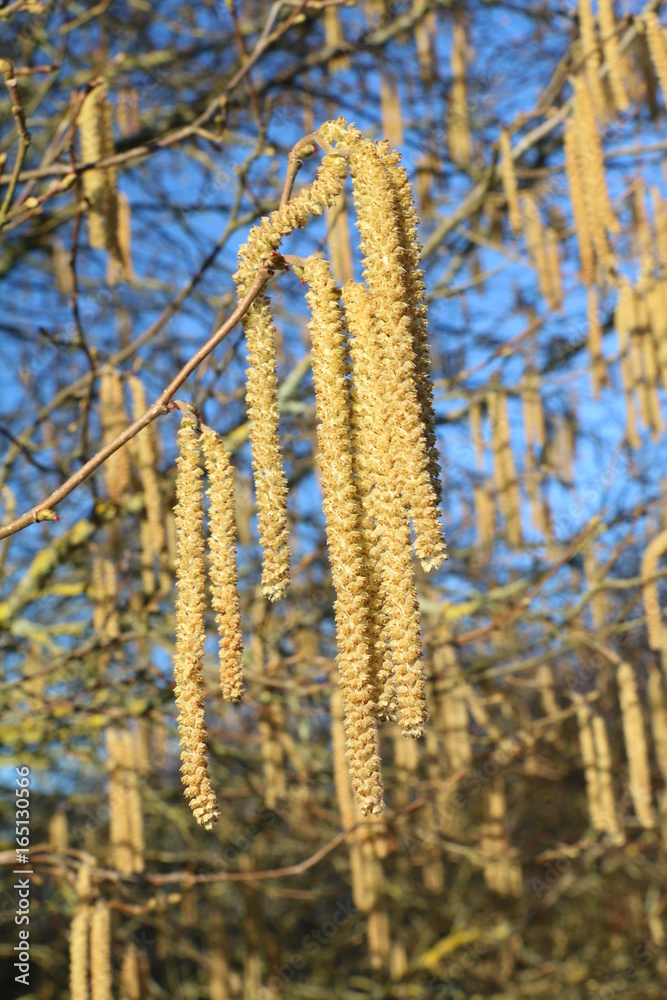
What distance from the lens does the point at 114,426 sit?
277cm

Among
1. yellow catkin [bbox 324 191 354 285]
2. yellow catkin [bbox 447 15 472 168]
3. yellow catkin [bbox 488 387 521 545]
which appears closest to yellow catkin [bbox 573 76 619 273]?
yellow catkin [bbox 324 191 354 285]

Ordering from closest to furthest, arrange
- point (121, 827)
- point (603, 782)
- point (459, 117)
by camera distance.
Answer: point (121, 827), point (603, 782), point (459, 117)

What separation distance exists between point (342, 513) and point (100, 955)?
1478mm

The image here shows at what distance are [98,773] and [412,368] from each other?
14.7 feet

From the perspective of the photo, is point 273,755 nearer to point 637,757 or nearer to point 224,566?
point 637,757

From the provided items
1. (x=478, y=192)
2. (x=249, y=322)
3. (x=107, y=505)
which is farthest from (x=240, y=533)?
(x=249, y=322)

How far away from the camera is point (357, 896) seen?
10.4 ft

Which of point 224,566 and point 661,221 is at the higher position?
point 661,221

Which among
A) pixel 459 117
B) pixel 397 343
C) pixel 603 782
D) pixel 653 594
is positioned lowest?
pixel 603 782

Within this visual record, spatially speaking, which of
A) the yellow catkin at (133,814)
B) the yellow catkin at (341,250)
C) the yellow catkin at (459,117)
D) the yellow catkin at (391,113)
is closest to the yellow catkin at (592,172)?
the yellow catkin at (341,250)

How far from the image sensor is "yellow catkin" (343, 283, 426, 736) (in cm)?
98

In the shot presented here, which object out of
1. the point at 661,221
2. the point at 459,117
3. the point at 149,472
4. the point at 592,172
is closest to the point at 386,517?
the point at 149,472

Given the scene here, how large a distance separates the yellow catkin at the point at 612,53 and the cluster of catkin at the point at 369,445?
76.8 inches

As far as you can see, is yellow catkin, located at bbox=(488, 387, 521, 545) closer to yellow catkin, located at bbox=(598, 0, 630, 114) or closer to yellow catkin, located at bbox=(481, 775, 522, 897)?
yellow catkin, located at bbox=(598, 0, 630, 114)
